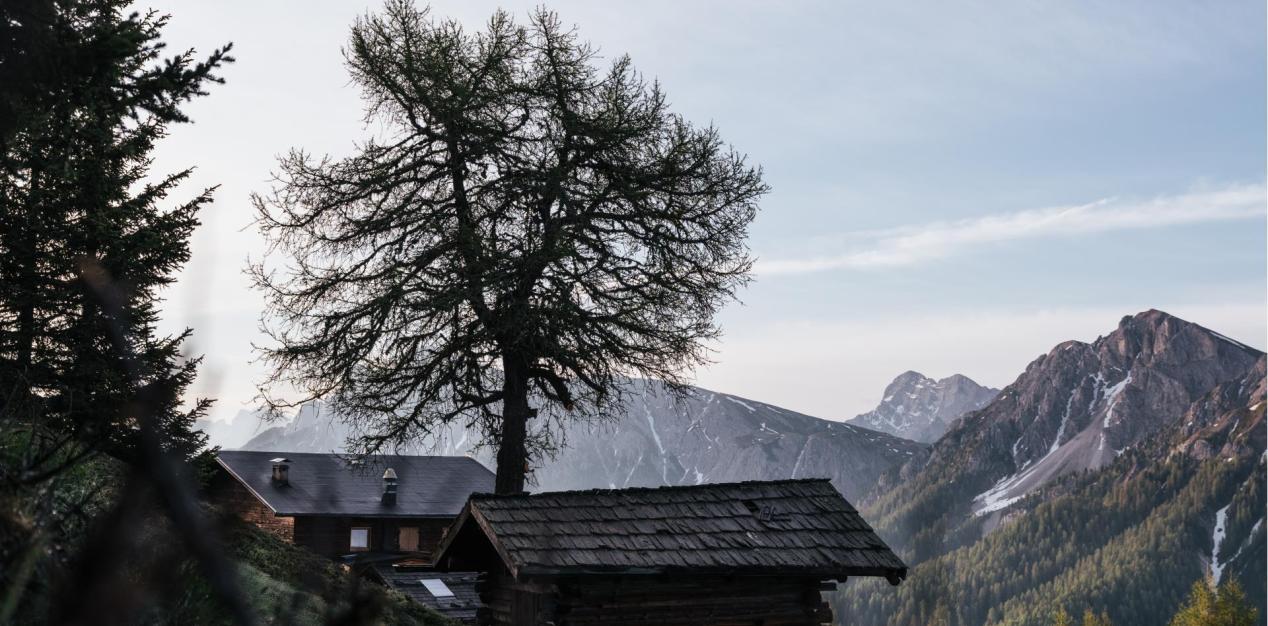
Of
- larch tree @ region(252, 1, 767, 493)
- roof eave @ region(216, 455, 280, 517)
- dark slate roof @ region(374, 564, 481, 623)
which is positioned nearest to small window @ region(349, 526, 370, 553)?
roof eave @ region(216, 455, 280, 517)

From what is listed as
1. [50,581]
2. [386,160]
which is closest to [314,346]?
[386,160]

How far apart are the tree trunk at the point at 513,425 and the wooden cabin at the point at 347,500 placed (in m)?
22.5

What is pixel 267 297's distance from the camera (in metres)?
21.2

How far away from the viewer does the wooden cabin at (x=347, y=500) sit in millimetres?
44438

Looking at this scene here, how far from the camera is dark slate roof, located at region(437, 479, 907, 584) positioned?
1410 centimetres

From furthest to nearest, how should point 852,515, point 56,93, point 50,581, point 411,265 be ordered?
1. point 411,265
2. point 852,515
3. point 56,93
4. point 50,581

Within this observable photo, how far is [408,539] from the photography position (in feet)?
153

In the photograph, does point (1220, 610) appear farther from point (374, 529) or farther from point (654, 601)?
point (654, 601)

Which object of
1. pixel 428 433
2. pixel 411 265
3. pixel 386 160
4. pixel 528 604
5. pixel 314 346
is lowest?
pixel 528 604

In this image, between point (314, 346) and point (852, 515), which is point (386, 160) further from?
point (852, 515)

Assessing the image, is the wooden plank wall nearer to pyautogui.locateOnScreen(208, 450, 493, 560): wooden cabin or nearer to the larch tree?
pyautogui.locateOnScreen(208, 450, 493, 560): wooden cabin

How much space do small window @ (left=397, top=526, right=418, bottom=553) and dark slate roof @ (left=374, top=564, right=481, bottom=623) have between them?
12.4 m

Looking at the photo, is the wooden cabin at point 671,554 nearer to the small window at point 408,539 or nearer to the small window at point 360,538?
the small window at point 360,538

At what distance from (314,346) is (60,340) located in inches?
179
